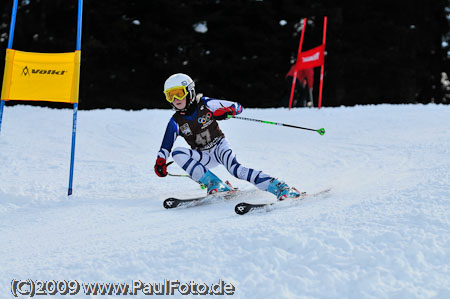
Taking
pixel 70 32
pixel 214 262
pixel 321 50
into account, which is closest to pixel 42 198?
pixel 214 262

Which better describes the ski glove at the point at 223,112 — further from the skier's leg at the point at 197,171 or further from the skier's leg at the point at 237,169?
the skier's leg at the point at 197,171

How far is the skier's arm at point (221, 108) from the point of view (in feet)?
16.3

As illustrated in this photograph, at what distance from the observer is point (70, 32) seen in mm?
17688

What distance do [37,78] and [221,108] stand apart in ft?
6.15

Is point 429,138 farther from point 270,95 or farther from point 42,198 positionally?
point 270,95

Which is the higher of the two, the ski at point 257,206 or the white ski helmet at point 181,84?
the white ski helmet at point 181,84

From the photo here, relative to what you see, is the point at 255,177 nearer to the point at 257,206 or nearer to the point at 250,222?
the point at 257,206

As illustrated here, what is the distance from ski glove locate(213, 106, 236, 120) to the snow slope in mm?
839

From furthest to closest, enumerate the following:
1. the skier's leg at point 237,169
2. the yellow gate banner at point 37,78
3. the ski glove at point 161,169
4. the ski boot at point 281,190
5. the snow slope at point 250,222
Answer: the yellow gate banner at point 37,78
the ski glove at point 161,169
the skier's leg at point 237,169
the ski boot at point 281,190
the snow slope at point 250,222

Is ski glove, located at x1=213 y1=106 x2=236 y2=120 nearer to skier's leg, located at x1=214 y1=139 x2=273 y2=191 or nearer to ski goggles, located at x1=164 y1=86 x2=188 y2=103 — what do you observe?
skier's leg, located at x1=214 y1=139 x2=273 y2=191

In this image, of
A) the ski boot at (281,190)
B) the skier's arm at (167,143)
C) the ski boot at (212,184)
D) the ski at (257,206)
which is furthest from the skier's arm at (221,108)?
the ski at (257,206)

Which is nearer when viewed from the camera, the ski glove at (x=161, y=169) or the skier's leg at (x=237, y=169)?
the skier's leg at (x=237, y=169)

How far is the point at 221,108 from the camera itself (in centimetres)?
499

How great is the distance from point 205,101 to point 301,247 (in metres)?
2.40
